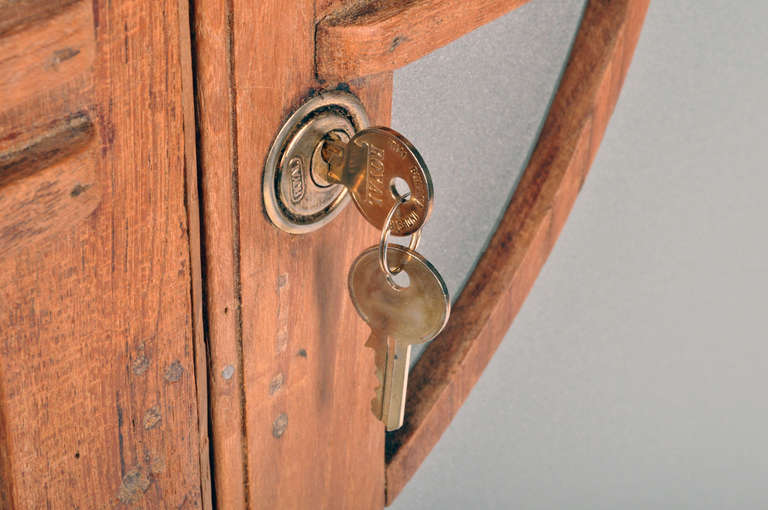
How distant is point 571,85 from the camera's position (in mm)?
736

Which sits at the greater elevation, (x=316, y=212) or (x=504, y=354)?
(x=316, y=212)

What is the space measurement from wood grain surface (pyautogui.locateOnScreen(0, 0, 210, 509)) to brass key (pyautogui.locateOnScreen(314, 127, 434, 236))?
3.5 inches

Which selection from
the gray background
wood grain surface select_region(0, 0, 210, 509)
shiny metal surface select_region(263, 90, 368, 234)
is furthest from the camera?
the gray background

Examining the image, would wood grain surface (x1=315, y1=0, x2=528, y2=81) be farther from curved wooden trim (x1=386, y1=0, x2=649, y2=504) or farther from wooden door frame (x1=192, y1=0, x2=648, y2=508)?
curved wooden trim (x1=386, y1=0, x2=649, y2=504)

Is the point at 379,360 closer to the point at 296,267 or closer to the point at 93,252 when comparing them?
the point at 296,267

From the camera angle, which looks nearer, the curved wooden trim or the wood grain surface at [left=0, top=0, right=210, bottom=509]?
the wood grain surface at [left=0, top=0, right=210, bottom=509]

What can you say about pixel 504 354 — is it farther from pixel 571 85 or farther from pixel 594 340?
pixel 571 85

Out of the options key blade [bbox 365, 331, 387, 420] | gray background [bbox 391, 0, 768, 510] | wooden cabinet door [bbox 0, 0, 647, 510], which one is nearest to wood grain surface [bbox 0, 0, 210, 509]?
wooden cabinet door [bbox 0, 0, 647, 510]

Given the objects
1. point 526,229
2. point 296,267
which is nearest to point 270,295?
point 296,267

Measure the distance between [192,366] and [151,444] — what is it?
0.04 metres

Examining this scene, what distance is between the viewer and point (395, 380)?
0.51m

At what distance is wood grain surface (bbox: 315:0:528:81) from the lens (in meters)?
0.44

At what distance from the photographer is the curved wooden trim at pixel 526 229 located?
0.71 metres

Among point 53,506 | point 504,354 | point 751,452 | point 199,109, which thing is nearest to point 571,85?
point 504,354
